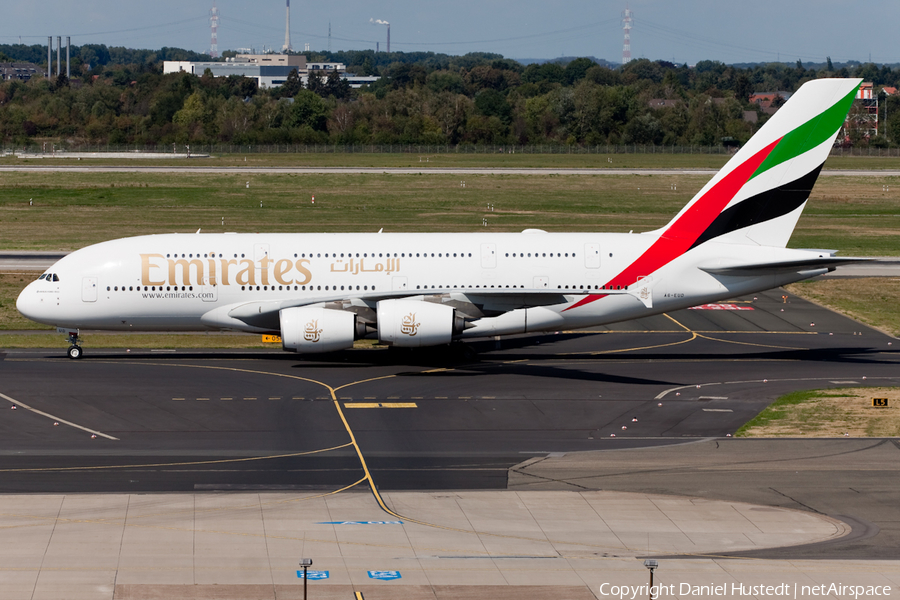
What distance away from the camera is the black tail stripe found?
4375cm

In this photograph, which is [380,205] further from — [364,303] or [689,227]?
[689,227]

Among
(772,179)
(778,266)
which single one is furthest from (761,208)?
(778,266)

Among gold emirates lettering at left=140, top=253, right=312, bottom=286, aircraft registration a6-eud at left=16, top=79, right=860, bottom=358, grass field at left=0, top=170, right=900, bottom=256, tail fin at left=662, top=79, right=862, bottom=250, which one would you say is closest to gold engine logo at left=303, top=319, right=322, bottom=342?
aircraft registration a6-eud at left=16, top=79, right=860, bottom=358

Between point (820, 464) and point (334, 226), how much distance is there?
6108 centimetres

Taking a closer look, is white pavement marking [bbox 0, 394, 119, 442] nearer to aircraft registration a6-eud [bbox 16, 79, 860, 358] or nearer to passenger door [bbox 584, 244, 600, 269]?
aircraft registration a6-eud [bbox 16, 79, 860, 358]

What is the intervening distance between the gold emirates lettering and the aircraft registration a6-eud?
5 centimetres

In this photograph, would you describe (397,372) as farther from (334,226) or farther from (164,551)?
(334,226)

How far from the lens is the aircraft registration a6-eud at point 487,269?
4275cm

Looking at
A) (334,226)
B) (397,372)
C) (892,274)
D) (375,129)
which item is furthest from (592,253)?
(375,129)

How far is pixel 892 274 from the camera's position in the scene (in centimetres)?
6556

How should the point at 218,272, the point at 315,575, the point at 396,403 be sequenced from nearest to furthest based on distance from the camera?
the point at 315,575 → the point at 396,403 → the point at 218,272

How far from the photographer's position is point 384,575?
21.4 m

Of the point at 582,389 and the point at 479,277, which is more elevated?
the point at 479,277

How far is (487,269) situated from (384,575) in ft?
75.4
